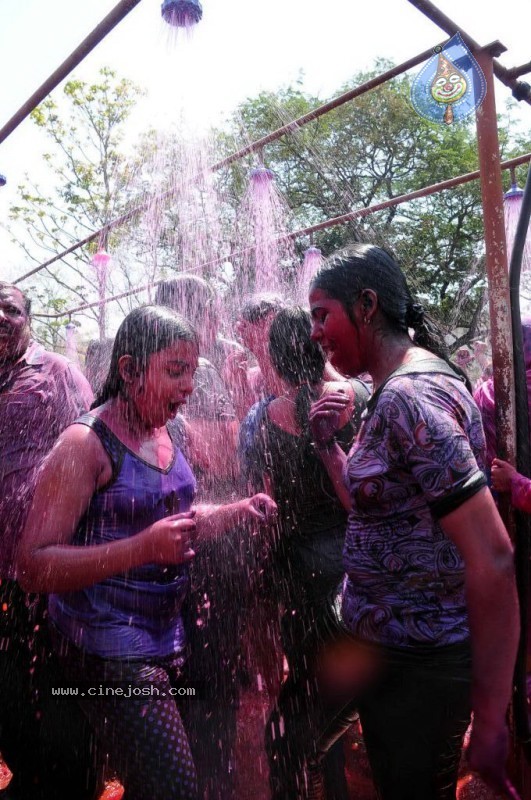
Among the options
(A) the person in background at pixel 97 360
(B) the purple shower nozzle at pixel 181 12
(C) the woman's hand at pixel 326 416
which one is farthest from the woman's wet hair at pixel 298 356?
(A) the person in background at pixel 97 360

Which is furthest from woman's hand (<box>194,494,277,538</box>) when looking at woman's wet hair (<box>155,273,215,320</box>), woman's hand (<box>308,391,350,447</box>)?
woman's wet hair (<box>155,273,215,320</box>)

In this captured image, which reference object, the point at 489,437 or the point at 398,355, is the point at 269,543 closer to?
the point at 489,437

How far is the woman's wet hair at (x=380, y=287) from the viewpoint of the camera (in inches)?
70.4

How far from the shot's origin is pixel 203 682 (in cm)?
229

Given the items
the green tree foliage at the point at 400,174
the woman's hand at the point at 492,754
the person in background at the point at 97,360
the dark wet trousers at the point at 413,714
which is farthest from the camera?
the green tree foliage at the point at 400,174

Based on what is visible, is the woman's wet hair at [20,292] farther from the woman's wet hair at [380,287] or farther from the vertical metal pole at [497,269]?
the vertical metal pole at [497,269]

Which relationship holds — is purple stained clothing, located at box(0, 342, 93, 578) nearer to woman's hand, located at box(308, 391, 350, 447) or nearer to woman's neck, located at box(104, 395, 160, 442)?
woman's neck, located at box(104, 395, 160, 442)

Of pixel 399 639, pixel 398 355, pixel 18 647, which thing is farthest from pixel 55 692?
pixel 398 355

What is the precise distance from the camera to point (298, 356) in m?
2.66

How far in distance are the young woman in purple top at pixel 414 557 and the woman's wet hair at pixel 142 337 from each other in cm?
53

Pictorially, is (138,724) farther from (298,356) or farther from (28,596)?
(298,356)

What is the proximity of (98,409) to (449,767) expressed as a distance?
4.67 ft

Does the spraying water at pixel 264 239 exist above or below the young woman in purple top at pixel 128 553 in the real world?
above

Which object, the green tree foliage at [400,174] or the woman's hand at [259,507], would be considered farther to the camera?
the green tree foliage at [400,174]
